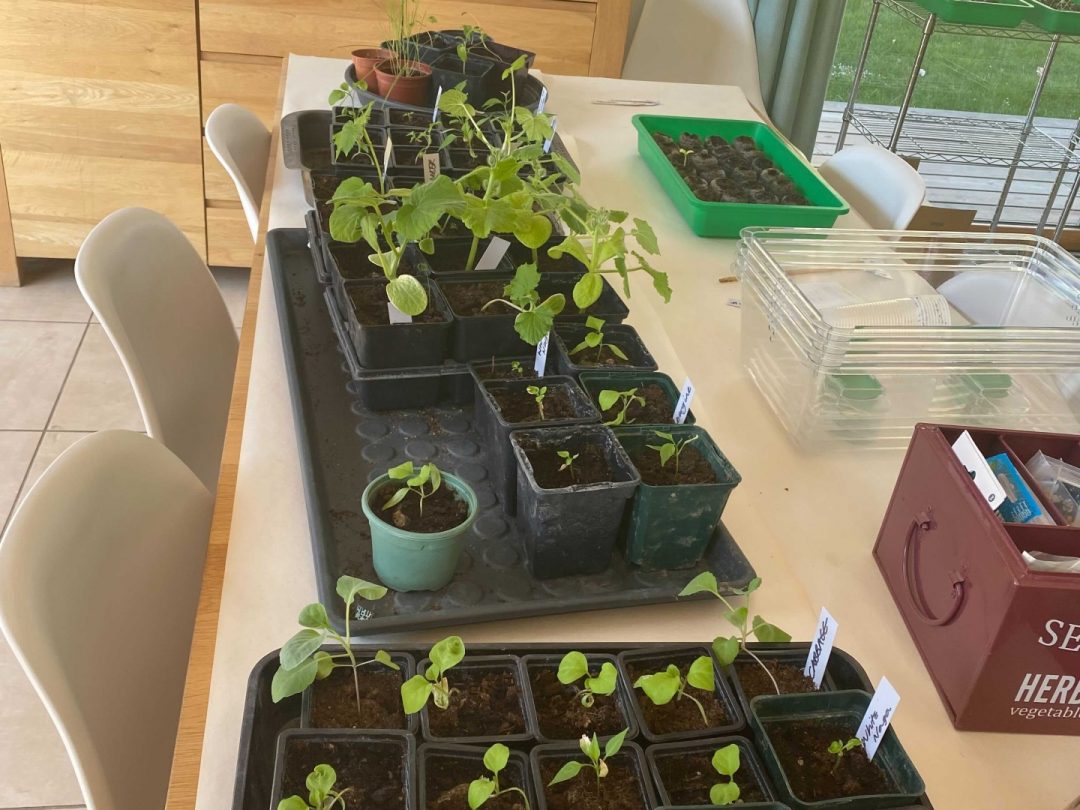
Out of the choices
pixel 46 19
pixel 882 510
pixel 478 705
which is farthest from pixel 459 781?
pixel 46 19

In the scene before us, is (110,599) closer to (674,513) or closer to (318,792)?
(318,792)

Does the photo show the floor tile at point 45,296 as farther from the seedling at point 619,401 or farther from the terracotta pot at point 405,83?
the seedling at point 619,401

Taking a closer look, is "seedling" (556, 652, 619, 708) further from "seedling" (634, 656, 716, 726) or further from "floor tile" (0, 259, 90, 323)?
"floor tile" (0, 259, 90, 323)

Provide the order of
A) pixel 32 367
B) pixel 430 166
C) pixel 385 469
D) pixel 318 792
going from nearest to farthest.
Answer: pixel 318 792 → pixel 385 469 → pixel 430 166 → pixel 32 367

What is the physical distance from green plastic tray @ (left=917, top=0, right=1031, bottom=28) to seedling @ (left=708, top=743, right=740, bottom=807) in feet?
8.44

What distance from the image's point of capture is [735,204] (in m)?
1.82

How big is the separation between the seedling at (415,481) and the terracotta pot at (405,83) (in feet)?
4.26

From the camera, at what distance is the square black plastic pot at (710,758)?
31.5 inches

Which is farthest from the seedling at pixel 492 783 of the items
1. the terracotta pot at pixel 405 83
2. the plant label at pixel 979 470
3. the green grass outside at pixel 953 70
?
the green grass outside at pixel 953 70

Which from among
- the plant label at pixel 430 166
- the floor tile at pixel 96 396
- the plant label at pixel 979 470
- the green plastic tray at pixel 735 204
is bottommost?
the floor tile at pixel 96 396

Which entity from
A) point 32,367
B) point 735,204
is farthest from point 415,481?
point 32,367

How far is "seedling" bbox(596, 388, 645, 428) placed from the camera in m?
1.12

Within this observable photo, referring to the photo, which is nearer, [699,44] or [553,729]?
[553,729]

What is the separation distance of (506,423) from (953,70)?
3.00 m
